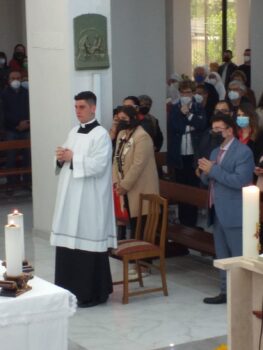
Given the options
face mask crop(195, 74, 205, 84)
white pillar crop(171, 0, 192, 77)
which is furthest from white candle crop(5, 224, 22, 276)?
white pillar crop(171, 0, 192, 77)

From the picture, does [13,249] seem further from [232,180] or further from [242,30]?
[242,30]

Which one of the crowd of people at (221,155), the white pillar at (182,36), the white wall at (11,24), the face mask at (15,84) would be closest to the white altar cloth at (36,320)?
the crowd of people at (221,155)

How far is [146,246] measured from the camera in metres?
8.48

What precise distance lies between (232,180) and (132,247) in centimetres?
114

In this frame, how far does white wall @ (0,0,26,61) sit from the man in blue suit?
13.0 meters

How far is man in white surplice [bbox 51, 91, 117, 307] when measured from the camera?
8.13 metres

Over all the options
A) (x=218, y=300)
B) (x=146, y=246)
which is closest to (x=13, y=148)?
(x=146, y=246)

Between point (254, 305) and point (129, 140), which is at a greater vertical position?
point (129, 140)

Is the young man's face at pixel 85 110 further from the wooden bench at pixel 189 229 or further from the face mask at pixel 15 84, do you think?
the face mask at pixel 15 84

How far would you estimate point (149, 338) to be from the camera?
750 centimetres

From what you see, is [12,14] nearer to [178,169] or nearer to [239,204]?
[178,169]

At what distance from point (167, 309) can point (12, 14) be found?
1337cm

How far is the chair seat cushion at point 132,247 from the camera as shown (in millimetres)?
8354

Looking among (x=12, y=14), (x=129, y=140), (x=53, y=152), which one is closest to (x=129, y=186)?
(x=129, y=140)
